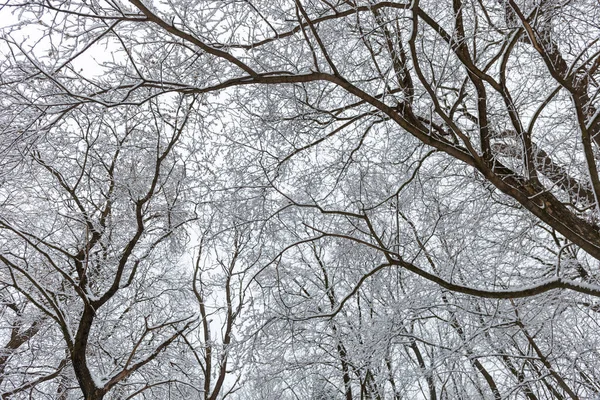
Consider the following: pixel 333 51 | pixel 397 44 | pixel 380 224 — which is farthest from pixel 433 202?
pixel 397 44

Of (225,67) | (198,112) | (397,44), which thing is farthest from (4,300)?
(397,44)

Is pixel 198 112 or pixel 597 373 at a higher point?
pixel 198 112

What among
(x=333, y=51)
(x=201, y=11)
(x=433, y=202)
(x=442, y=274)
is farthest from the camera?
(x=433, y=202)

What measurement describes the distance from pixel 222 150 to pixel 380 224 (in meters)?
2.89

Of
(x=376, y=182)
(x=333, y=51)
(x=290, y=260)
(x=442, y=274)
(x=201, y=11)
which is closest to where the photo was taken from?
(x=201, y=11)

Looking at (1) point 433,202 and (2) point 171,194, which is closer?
(1) point 433,202

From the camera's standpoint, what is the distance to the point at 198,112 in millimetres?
4719

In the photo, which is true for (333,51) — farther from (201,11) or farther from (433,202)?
(433,202)

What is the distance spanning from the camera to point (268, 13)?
449 centimetres

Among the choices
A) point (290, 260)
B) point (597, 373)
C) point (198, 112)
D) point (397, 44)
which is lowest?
point (597, 373)

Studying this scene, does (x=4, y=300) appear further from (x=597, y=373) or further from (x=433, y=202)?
(x=597, y=373)

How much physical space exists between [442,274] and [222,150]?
9.65 ft

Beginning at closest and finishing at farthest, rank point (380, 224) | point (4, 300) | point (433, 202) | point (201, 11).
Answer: point (201, 11) < point (433, 202) < point (380, 224) < point (4, 300)

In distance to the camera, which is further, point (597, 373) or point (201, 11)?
point (597, 373)
